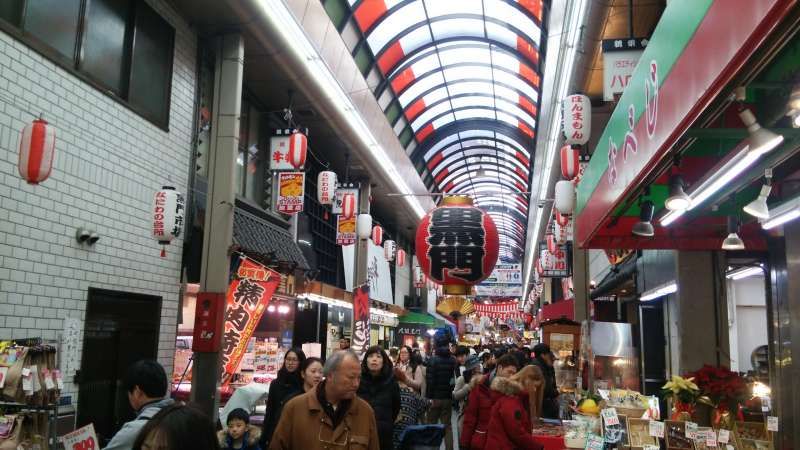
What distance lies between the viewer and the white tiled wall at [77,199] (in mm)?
7199

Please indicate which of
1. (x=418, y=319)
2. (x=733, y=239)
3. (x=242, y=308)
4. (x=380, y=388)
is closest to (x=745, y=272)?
(x=733, y=239)

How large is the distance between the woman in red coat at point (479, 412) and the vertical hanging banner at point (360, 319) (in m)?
12.3

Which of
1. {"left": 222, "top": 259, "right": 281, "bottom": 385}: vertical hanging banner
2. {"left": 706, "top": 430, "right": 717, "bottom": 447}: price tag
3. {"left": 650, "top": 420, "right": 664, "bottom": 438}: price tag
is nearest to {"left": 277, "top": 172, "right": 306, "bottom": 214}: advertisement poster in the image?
{"left": 222, "top": 259, "right": 281, "bottom": 385}: vertical hanging banner

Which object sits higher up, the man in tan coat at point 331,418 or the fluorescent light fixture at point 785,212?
the fluorescent light fixture at point 785,212

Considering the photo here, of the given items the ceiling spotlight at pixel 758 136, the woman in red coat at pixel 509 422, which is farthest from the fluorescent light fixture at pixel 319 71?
the ceiling spotlight at pixel 758 136

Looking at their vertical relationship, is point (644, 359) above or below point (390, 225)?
below

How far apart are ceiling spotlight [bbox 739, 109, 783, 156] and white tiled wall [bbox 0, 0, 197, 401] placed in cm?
694

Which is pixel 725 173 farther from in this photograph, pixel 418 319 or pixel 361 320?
pixel 418 319

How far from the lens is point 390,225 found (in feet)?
103

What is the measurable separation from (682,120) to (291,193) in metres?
10.7

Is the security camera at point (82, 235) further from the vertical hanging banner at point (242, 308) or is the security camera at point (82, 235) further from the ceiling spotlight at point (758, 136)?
the ceiling spotlight at point (758, 136)

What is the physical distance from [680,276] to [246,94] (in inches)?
376

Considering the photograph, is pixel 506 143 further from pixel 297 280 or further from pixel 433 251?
pixel 433 251

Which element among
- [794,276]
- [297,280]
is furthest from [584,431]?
[297,280]
